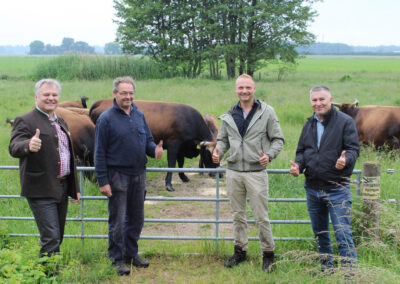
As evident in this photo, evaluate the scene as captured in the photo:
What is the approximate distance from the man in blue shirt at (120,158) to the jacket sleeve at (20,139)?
2.62 feet

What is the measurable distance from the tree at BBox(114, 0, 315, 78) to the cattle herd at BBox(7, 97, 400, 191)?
22.5m

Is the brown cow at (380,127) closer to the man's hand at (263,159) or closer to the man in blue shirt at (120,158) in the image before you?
the man's hand at (263,159)

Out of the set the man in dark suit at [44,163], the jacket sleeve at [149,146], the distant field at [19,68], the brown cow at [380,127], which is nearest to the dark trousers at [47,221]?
the man in dark suit at [44,163]

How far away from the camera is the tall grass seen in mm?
27578

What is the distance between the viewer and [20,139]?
3.88m

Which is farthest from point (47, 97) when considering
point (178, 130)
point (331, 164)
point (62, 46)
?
point (62, 46)

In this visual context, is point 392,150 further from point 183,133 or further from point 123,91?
point 123,91

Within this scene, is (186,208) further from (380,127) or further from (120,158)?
(380,127)

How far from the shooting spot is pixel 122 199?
4.61 metres

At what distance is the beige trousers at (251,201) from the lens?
14.9 feet

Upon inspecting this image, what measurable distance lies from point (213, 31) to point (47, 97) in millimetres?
30270

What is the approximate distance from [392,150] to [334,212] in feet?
19.5

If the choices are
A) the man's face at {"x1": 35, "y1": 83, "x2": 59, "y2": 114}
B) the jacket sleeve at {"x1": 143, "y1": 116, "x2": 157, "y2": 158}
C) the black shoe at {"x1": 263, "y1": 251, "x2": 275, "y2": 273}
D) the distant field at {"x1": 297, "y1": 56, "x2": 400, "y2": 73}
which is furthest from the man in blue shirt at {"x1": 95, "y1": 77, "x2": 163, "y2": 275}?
the distant field at {"x1": 297, "y1": 56, "x2": 400, "y2": 73}

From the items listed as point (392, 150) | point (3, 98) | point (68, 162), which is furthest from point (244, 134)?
point (3, 98)
